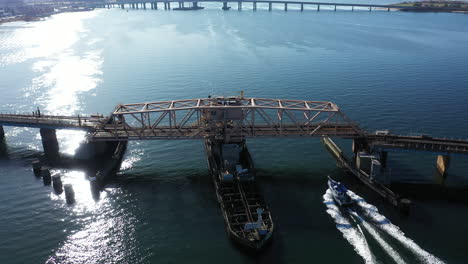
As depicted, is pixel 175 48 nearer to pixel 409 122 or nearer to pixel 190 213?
pixel 409 122

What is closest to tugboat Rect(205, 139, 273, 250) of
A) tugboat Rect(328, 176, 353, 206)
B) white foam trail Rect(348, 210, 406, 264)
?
tugboat Rect(328, 176, 353, 206)

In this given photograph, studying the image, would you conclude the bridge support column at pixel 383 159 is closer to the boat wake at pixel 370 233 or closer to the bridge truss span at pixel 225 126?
the bridge truss span at pixel 225 126

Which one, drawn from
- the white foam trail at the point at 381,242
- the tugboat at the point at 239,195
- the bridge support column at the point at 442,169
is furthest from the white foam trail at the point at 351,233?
the bridge support column at the point at 442,169

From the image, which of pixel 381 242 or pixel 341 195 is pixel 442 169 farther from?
pixel 381 242

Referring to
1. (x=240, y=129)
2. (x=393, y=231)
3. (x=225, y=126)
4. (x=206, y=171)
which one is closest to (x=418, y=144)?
(x=393, y=231)

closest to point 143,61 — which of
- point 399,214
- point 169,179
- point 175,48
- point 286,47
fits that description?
point 175,48

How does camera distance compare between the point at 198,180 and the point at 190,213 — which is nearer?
the point at 190,213
